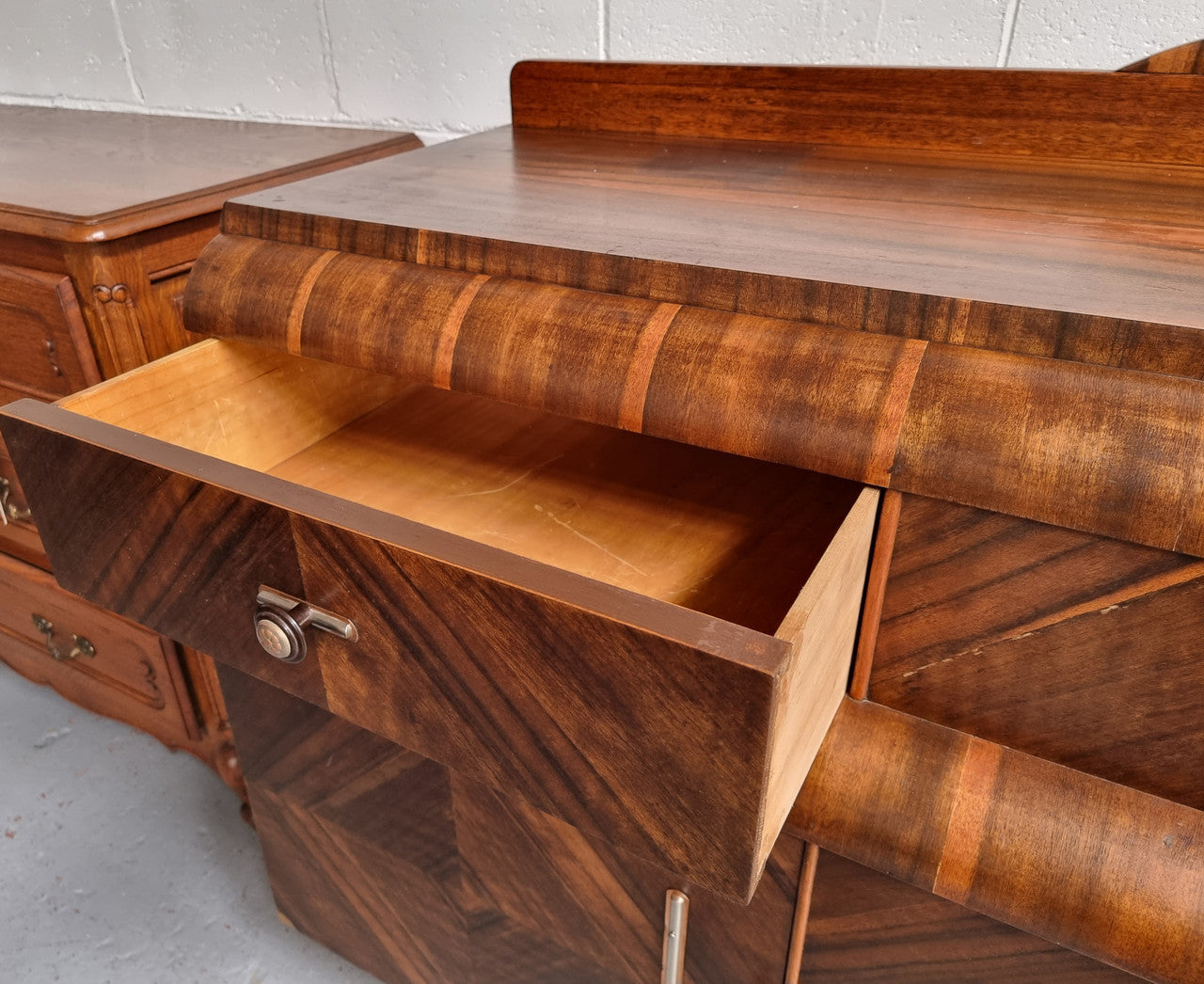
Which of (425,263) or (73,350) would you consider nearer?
(425,263)

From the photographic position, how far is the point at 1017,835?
412 mm

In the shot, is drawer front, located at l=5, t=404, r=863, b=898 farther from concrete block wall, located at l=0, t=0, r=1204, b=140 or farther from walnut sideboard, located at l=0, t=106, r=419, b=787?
concrete block wall, located at l=0, t=0, r=1204, b=140

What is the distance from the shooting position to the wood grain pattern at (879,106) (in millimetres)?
566

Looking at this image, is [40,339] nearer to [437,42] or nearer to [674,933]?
[437,42]

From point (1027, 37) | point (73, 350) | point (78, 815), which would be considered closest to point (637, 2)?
point (1027, 37)

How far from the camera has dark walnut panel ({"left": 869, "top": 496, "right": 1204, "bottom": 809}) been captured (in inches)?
14.4

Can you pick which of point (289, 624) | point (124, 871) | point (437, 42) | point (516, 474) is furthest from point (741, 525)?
point (124, 871)

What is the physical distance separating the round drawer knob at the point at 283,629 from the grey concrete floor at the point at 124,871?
552 millimetres

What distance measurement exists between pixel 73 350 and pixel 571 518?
0.48 metres

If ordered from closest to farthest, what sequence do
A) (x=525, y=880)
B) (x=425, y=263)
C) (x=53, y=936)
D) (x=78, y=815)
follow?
(x=425, y=263) → (x=525, y=880) → (x=53, y=936) → (x=78, y=815)

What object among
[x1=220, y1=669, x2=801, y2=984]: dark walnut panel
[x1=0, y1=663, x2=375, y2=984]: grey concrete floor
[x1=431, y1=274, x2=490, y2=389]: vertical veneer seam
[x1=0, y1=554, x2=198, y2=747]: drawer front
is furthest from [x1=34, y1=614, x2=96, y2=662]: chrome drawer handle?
[x1=431, y1=274, x2=490, y2=389]: vertical veneer seam

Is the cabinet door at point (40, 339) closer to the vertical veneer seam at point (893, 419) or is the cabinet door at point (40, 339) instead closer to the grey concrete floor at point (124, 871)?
the grey concrete floor at point (124, 871)

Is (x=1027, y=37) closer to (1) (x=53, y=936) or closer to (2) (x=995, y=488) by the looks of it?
(2) (x=995, y=488)

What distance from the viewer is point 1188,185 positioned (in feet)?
1.73
